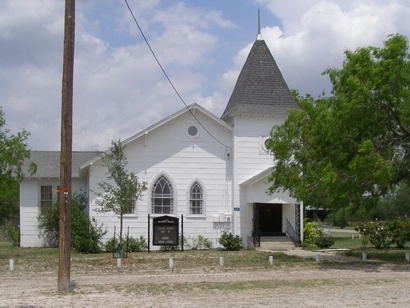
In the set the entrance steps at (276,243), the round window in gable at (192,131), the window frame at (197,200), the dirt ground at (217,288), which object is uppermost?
the round window in gable at (192,131)

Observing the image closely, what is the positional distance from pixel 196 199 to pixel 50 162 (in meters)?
10.2

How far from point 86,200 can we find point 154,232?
20.7ft

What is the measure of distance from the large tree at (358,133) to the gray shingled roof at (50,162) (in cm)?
1464

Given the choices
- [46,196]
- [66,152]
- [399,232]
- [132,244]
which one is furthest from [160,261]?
[399,232]

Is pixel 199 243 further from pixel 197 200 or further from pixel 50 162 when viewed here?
pixel 50 162

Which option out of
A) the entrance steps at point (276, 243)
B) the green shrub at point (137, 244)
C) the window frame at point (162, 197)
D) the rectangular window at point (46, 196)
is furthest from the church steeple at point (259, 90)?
the rectangular window at point (46, 196)

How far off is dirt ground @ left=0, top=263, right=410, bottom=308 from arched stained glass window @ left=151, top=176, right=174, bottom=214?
9.38 metres

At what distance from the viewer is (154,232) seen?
2875cm

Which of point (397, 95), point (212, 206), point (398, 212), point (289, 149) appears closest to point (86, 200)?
point (212, 206)

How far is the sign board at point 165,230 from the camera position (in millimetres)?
28812

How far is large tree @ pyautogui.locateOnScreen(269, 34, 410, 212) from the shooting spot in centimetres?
2056

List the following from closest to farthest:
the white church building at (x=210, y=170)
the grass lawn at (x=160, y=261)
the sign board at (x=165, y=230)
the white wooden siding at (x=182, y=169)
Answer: the grass lawn at (x=160, y=261)
the sign board at (x=165, y=230)
the white wooden siding at (x=182, y=169)
the white church building at (x=210, y=170)

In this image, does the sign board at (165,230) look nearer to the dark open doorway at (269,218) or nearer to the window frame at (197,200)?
the window frame at (197,200)

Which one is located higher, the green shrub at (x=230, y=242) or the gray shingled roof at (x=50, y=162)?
the gray shingled roof at (x=50, y=162)
